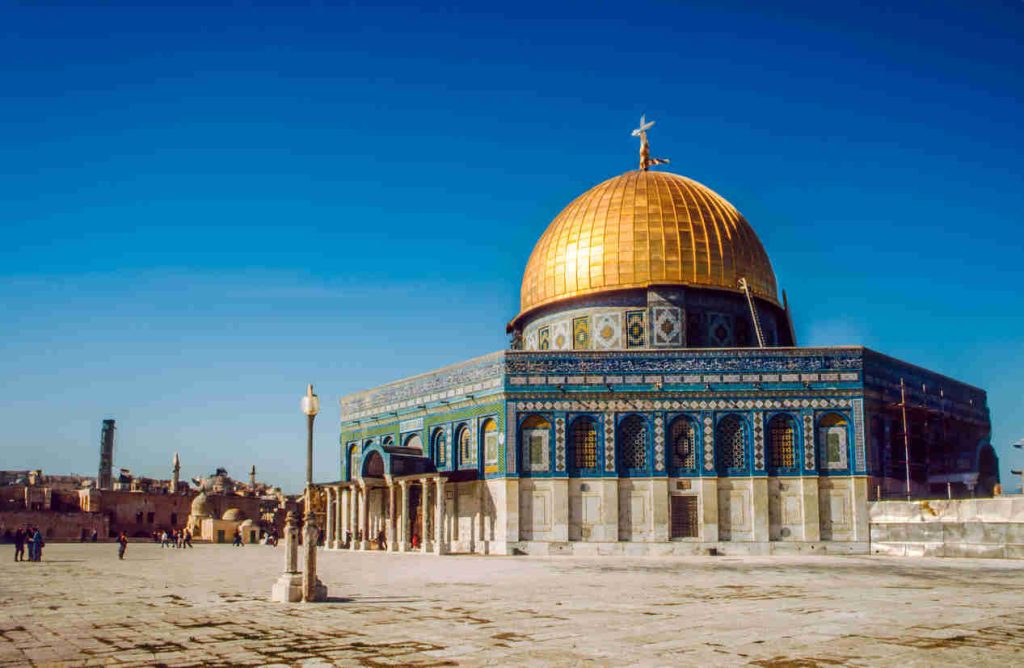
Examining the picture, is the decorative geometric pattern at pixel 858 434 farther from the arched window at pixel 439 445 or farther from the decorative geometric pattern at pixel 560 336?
the arched window at pixel 439 445

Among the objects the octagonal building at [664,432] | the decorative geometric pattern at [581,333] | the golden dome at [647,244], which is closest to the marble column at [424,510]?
the octagonal building at [664,432]

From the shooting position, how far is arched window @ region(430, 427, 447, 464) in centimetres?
3575

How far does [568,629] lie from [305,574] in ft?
15.8

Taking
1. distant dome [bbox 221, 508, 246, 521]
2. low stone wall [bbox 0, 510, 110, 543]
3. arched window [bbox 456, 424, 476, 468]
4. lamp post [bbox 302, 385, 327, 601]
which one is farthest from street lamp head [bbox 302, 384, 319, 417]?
distant dome [bbox 221, 508, 246, 521]

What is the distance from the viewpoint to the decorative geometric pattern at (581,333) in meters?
36.1

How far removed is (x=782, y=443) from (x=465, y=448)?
35.6 ft

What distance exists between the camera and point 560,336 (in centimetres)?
3703

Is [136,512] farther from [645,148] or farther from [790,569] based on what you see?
[790,569]

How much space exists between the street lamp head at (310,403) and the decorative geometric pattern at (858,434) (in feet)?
68.7

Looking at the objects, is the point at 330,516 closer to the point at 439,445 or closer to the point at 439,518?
the point at 439,445

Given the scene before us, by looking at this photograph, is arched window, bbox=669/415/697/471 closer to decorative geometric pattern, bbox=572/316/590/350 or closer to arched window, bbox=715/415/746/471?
arched window, bbox=715/415/746/471

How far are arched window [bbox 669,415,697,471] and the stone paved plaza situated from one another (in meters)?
10.1

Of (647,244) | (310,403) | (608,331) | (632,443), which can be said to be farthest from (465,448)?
(310,403)

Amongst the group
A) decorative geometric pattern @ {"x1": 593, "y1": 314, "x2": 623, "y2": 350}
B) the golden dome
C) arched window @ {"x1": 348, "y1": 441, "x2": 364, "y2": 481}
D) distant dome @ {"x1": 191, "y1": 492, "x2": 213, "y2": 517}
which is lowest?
distant dome @ {"x1": 191, "y1": 492, "x2": 213, "y2": 517}
